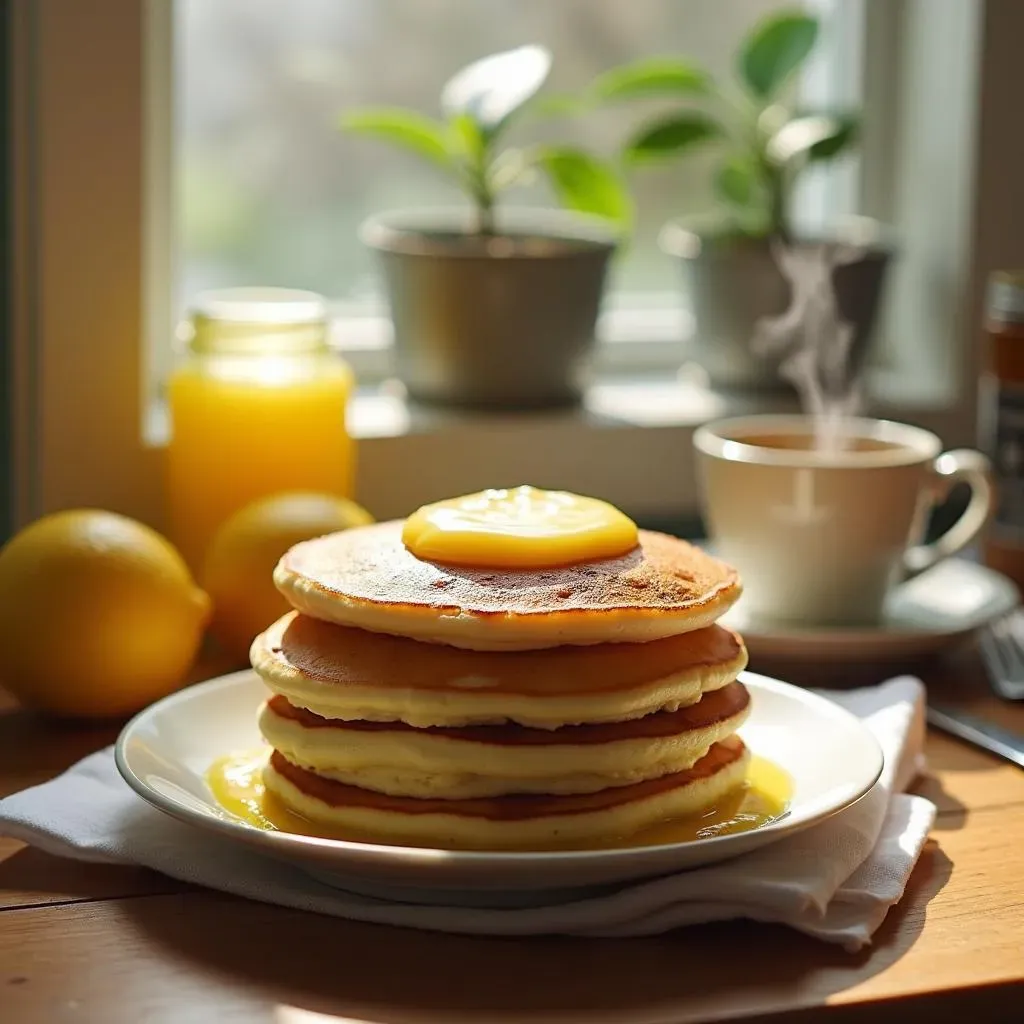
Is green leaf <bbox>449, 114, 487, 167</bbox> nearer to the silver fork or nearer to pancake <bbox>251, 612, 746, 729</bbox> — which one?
the silver fork

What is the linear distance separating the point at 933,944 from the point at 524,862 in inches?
7.7

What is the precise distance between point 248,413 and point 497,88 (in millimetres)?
387

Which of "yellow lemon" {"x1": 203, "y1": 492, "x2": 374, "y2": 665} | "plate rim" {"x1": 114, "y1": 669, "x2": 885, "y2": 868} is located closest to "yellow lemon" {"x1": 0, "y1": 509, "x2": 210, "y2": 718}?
"yellow lemon" {"x1": 203, "y1": 492, "x2": 374, "y2": 665}

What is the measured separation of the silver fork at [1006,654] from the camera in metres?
1.13

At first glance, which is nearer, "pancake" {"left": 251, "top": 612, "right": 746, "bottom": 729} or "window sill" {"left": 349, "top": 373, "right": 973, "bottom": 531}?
"pancake" {"left": 251, "top": 612, "right": 746, "bottom": 729}

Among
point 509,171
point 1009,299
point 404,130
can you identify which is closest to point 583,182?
point 509,171

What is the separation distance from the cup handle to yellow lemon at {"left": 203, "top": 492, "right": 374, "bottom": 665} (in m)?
0.43

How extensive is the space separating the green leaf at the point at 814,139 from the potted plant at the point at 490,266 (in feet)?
0.54

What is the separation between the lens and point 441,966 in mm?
688

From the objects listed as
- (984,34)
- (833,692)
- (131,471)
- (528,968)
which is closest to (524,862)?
(528,968)

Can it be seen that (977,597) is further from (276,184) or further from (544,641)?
(276,184)

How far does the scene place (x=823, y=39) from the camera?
178 cm

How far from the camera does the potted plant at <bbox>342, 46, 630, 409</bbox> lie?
1.43 m

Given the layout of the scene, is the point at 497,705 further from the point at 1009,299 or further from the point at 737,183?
the point at 737,183
